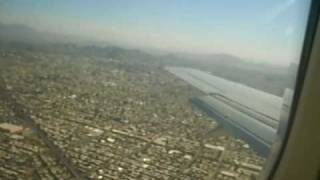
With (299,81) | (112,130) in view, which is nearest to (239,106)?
(299,81)

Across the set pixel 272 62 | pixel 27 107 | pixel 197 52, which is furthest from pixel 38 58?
pixel 272 62

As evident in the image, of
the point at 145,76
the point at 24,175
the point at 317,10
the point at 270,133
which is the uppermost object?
the point at 317,10

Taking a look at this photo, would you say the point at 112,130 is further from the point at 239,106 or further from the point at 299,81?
the point at 299,81

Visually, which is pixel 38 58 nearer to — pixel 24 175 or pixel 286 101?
pixel 24 175

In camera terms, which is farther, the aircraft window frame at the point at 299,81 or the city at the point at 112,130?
the city at the point at 112,130

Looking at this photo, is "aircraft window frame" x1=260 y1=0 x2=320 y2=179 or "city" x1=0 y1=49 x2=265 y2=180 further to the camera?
"city" x1=0 y1=49 x2=265 y2=180

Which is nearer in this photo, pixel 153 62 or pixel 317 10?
pixel 317 10

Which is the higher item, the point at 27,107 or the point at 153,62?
the point at 153,62

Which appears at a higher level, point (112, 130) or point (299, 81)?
point (299, 81)
